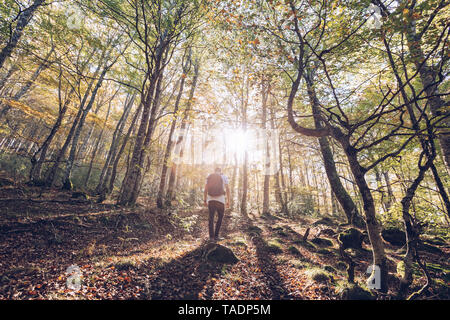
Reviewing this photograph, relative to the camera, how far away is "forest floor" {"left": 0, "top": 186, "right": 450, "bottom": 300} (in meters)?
3.14

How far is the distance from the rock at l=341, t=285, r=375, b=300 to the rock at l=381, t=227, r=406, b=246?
18.6 ft

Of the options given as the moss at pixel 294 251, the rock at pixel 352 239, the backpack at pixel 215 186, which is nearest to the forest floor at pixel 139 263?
the moss at pixel 294 251

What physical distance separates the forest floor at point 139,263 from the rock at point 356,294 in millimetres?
143

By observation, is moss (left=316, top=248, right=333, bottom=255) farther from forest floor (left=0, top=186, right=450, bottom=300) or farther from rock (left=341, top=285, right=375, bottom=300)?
rock (left=341, top=285, right=375, bottom=300)

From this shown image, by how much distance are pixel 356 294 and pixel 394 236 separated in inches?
236

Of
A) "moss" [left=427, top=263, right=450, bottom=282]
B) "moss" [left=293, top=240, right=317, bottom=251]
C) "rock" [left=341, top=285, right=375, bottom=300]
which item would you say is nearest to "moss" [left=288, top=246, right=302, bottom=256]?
"moss" [left=293, top=240, right=317, bottom=251]

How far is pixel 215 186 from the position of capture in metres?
6.10

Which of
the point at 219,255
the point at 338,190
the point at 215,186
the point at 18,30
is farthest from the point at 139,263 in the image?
the point at 18,30

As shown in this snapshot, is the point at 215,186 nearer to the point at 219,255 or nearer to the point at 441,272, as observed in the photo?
the point at 219,255

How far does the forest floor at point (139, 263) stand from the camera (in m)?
3.14

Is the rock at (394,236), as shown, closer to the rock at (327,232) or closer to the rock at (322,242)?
the rock at (327,232)

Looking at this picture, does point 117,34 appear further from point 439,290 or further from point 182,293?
point 439,290

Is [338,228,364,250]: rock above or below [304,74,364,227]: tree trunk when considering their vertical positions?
below
